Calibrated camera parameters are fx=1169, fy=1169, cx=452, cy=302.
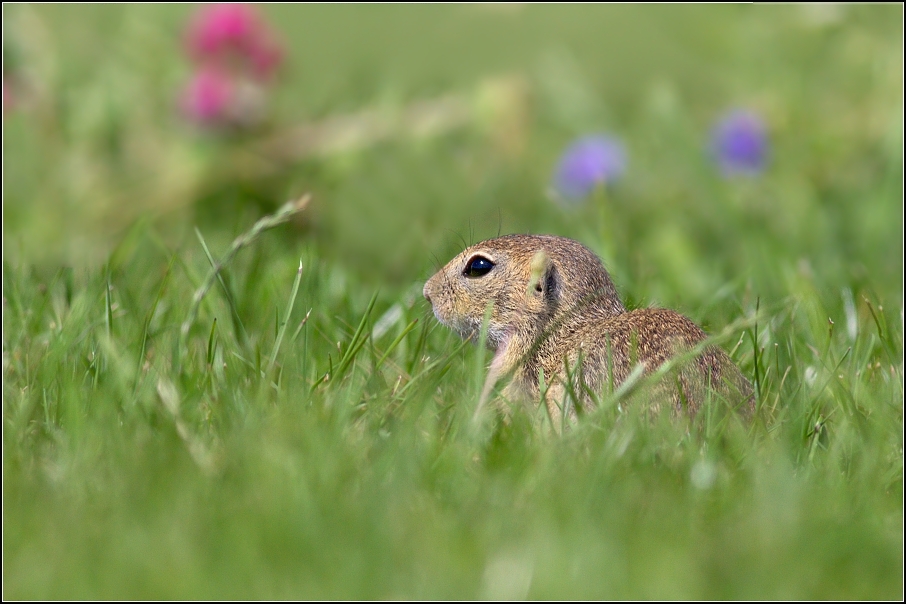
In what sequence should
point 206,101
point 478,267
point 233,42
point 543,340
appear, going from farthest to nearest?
point 233,42, point 206,101, point 478,267, point 543,340

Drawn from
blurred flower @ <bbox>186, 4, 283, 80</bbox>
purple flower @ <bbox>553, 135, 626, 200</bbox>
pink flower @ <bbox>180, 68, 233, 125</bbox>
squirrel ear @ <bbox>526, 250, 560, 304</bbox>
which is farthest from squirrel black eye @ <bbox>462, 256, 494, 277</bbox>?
blurred flower @ <bbox>186, 4, 283, 80</bbox>

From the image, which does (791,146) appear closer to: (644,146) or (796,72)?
(796,72)

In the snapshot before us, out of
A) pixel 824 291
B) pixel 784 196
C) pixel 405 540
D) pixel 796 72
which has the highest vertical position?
pixel 796 72

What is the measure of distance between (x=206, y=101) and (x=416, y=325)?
3057 millimetres

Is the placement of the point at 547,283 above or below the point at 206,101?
below

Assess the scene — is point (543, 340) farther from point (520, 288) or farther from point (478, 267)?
point (478, 267)

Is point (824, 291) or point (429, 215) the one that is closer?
point (824, 291)

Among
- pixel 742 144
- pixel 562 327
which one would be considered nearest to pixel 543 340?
pixel 562 327

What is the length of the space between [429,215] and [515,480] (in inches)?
147

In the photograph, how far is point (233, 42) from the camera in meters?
6.33

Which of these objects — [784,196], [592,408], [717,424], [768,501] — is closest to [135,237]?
[592,408]

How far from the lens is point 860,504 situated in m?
2.38

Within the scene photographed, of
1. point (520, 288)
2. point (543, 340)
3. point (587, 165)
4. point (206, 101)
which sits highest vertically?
point (206, 101)

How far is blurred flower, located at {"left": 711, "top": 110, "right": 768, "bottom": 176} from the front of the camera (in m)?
6.06
